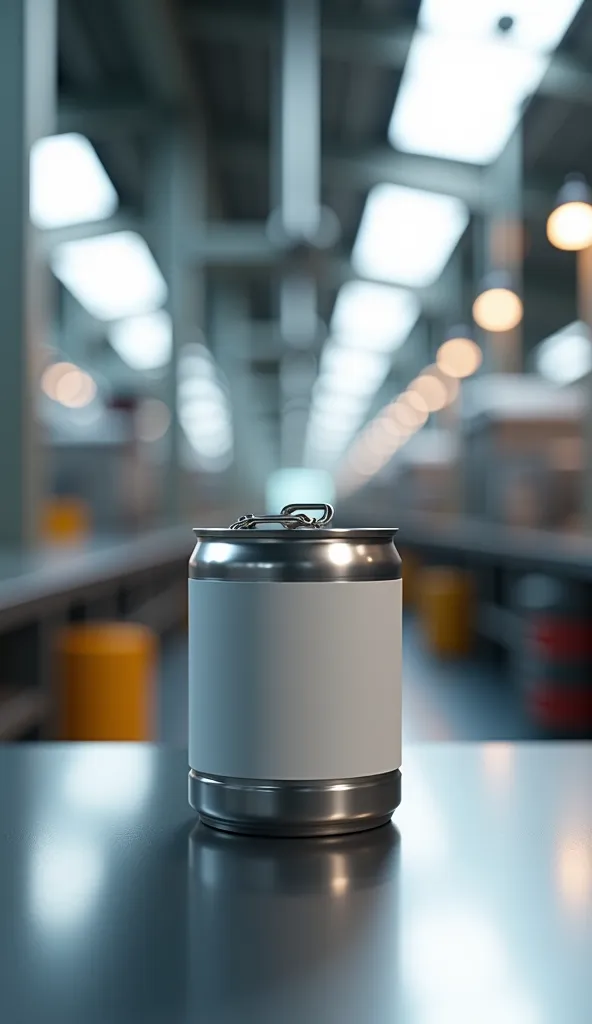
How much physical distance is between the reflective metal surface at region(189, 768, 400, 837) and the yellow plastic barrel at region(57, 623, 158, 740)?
2.82 meters

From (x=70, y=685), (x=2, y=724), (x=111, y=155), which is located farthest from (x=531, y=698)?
(x=111, y=155)

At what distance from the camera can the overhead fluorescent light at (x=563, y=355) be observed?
2264cm

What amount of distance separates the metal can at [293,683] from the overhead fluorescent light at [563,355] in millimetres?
21207

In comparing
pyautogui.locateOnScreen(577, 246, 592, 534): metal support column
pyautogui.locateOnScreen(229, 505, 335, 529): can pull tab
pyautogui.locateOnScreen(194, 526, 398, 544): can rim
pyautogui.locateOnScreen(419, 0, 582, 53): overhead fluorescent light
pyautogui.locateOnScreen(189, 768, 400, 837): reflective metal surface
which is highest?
pyautogui.locateOnScreen(419, 0, 582, 53): overhead fluorescent light

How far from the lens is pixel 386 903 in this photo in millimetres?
664

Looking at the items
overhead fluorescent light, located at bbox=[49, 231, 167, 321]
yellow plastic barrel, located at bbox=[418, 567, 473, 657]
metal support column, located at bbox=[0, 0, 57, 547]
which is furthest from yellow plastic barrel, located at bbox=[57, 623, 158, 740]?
overhead fluorescent light, located at bbox=[49, 231, 167, 321]

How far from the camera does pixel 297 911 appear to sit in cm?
65

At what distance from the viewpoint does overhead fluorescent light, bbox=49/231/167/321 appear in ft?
55.9

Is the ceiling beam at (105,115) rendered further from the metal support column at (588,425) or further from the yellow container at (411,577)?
the yellow container at (411,577)

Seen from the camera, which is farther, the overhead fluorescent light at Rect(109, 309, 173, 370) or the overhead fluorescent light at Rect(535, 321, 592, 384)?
the overhead fluorescent light at Rect(535, 321, 592, 384)

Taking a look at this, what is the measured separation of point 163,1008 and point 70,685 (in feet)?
10.7

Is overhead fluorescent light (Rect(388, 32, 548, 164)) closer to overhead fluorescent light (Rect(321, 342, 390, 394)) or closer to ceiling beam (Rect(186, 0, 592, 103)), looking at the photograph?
ceiling beam (Rect(186, 0, 592, 103))

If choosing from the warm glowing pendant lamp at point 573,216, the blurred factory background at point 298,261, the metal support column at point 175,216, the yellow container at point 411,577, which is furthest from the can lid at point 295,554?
the yellow container at point 411,577

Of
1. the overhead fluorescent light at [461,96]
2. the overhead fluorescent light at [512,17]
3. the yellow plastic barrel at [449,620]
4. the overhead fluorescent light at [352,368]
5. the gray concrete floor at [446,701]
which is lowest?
the gray concrete floor at [446,701]
